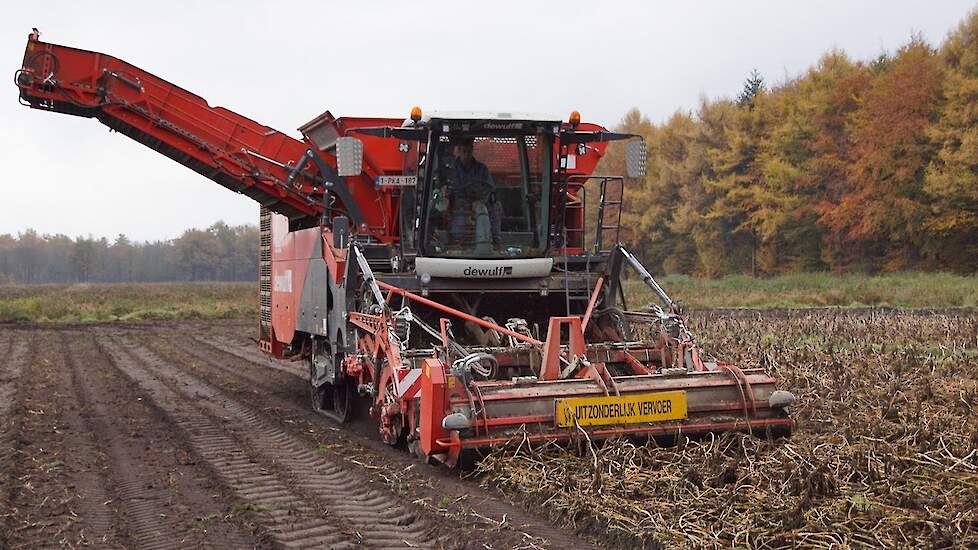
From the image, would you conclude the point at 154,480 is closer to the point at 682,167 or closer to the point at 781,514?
the point at 781,514

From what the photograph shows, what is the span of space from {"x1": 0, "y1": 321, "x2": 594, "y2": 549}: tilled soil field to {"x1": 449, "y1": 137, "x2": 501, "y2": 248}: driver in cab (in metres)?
2.12

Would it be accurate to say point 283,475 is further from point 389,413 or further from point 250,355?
point 250,355

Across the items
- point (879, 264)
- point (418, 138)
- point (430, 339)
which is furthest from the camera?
point (879, 264)

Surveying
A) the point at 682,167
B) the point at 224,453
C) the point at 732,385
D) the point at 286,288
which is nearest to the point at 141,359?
the point at 286,288

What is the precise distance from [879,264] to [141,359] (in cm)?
2812

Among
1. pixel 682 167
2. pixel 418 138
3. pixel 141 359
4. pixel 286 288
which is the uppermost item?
pixel 682 167

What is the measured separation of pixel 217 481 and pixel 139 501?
65 centimetres

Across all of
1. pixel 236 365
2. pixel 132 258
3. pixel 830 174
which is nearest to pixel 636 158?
pixel 236 365

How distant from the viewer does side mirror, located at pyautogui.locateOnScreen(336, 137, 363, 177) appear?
909 cm

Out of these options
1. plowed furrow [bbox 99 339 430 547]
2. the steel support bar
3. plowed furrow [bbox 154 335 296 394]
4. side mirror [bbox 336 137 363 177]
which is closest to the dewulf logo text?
the steel support bar

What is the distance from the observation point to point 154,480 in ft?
23.2

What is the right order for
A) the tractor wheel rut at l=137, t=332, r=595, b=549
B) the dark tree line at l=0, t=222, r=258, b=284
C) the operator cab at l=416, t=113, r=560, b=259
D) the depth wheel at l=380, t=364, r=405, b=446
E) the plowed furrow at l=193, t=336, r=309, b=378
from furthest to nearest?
the dark tree line at l=0, t=222, r=258, b=284
the plowed furrow at l=193, t=336, r=309, b=378
the operator cab at l=416, t=113, r=560, b=259
the depth wheel at l=380, t=364, r=405, b=446
the tractor wheel rut at l=137, t=332, r=595, b=549

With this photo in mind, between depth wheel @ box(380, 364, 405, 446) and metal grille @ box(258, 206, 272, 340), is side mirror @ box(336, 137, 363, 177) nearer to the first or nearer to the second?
depth wheel @ box(380, 364, 405, 446)

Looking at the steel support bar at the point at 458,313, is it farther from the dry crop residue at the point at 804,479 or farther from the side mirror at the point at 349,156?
the dry crop residue at the point at 804,479
